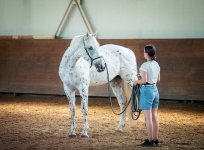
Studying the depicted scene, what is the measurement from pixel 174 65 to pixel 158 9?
1675mm

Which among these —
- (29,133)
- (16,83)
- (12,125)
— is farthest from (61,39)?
(29,133)

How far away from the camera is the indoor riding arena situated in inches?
337

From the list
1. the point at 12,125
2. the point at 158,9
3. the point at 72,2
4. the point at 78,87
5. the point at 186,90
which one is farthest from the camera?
the point at 72,2

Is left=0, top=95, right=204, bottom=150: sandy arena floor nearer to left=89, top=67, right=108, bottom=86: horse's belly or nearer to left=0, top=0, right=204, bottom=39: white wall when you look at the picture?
left=89, top=67, right=108, bottom=86: horse's belly

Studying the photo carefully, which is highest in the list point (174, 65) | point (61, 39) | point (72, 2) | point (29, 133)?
point (72, 2)

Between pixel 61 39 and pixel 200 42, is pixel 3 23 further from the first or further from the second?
pixel 200 42

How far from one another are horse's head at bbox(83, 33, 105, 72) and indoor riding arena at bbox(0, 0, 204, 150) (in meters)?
1.50

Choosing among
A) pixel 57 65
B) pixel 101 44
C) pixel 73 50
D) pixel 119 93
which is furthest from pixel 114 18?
pixel 73 50

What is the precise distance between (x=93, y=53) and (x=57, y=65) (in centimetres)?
579

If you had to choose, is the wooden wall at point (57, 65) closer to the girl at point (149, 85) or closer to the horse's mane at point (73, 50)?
the horse's mane at point (73, 50)

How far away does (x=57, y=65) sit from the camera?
Result: 11742 millimetres

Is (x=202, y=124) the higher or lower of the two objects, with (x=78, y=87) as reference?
lower

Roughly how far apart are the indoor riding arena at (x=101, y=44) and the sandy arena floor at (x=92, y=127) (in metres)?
0.02

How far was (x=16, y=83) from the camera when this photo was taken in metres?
12.2
